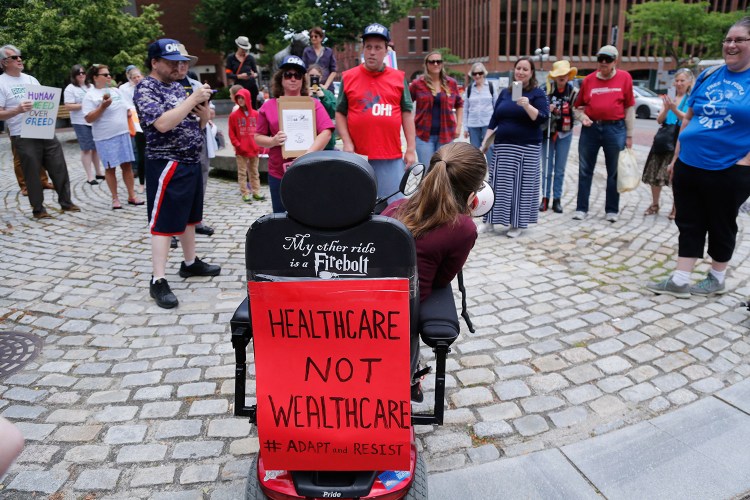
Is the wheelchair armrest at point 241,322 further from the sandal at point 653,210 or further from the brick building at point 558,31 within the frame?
the brick building at point 558,31

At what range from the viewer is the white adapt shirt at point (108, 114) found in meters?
7.59

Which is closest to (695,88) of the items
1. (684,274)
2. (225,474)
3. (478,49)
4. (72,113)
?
(684,274)

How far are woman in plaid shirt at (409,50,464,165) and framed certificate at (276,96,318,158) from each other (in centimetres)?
239

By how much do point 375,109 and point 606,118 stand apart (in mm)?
3292

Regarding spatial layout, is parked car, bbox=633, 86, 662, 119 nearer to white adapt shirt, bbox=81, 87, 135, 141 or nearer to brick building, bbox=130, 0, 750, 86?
white adapt shirt, bbox=81, 87, 135, 141

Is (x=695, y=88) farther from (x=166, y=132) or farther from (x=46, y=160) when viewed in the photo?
(x=46, y=160)

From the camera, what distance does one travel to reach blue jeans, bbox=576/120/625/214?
6367mm

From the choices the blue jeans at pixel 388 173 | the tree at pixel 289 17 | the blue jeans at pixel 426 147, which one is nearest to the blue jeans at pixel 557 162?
the blue jeans at pixel 426 147

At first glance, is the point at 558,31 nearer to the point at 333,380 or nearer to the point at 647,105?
the point at 647,105

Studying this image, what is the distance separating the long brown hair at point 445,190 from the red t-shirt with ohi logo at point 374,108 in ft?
7.37

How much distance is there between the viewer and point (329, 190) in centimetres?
162

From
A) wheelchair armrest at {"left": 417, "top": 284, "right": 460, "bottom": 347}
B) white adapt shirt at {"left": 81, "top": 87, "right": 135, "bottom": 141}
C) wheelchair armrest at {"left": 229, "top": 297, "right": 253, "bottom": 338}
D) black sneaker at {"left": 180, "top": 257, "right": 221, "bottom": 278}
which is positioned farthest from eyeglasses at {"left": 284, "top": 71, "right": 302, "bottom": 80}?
white adapt shirt at {"left": 81, "top": 87, "right": 135, "bottom": 141}

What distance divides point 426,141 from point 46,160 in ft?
16.6

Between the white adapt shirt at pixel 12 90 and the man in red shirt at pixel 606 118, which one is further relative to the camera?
the white adapt shirt at pixel 12 90
